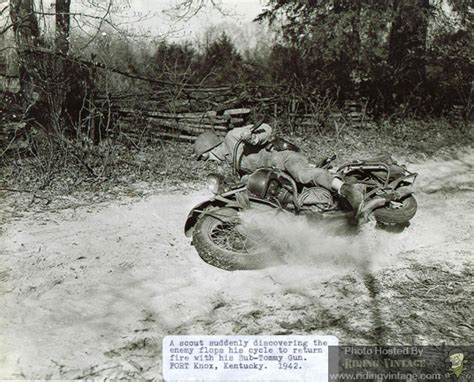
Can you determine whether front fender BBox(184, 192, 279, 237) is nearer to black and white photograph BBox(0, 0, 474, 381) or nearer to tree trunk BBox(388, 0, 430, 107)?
black and white photograph BBox(0, 0, 474, 381)

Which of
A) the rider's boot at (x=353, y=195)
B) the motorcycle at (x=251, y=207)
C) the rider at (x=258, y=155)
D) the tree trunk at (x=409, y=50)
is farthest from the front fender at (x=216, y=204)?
the tree trunk at (x=409, y=50)

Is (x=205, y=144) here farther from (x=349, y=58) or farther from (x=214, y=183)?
(x=349, y=58)

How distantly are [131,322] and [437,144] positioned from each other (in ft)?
29.0

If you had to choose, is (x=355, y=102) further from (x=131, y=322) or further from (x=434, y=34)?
(x=131, y=322)

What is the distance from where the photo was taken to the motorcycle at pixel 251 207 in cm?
415

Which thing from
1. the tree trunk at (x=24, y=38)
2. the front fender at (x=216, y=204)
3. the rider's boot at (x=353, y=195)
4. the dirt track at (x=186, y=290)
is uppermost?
the tree trunk at (x=24, y=38)

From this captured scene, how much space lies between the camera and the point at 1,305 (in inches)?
144

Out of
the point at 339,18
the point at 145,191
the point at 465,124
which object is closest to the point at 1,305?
the point at 145,191

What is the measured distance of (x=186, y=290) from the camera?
3941mm

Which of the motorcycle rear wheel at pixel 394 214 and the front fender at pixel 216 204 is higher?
the front fender at pixel 216 204

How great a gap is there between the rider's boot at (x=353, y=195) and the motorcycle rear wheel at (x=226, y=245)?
94cm
